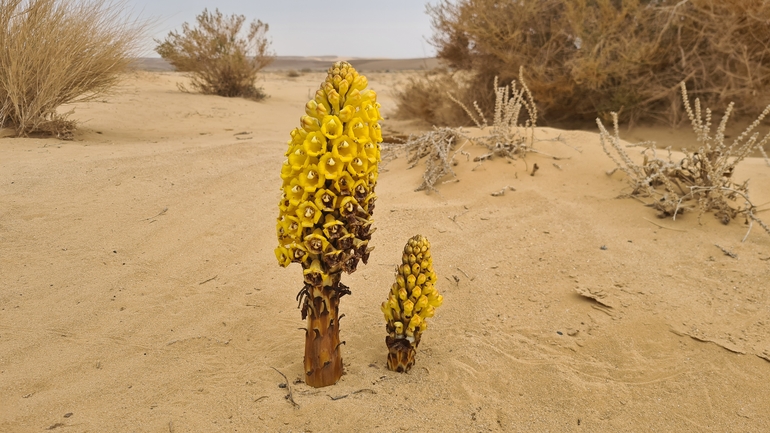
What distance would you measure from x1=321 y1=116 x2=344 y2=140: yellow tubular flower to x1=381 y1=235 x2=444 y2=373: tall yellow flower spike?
1.69ft

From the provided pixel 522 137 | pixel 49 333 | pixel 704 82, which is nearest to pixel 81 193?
pixel 49 333

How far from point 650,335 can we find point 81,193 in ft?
12.7

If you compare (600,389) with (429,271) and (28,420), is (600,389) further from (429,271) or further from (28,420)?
(28,420)

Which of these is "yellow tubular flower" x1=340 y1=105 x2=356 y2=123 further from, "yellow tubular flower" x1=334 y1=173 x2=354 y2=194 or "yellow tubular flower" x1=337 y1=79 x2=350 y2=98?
"yellow tubular flower" x1=334 y1=173 x2=354 y2=194

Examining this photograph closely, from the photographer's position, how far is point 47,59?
5875mm

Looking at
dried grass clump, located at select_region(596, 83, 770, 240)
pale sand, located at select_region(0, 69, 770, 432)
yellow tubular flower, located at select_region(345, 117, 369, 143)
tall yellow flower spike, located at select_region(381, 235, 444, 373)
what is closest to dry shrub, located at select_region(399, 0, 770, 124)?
pale sand, located at select_region(0, 69, 770, 432)

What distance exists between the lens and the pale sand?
211 centimetres

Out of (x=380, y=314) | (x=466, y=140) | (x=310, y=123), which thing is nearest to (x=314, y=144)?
(x=310, y=123)

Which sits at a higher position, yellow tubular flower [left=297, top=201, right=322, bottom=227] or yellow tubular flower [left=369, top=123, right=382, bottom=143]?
yellow tubular flower [left=369, top=123, right=382, bottom=143]

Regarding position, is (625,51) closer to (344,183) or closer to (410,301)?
(410,301)

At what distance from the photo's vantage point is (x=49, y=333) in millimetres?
2643

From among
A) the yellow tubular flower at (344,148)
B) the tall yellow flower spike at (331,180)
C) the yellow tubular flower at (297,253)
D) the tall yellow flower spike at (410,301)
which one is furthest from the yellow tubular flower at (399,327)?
the yellow tubular flower at (344,148)

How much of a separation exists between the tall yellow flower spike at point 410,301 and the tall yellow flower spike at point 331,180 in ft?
0.69

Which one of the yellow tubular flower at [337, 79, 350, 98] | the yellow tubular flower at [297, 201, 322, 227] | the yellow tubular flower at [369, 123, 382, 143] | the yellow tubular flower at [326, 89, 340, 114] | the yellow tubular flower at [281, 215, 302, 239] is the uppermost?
the yellow tubular flower at [337, 79, 350, 98]
